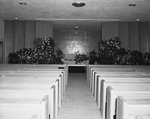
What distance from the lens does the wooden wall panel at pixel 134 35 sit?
10.5 m

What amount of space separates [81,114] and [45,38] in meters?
6.84

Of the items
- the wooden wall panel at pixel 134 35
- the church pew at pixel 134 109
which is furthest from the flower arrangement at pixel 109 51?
the church pew at pixel 134 109

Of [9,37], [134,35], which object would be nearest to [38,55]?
[9,37]

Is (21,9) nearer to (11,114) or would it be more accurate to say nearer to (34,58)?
(34,58)

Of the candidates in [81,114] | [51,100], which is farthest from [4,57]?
[51,100]

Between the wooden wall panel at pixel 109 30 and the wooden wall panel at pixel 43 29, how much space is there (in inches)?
118

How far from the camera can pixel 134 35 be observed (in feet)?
34.7

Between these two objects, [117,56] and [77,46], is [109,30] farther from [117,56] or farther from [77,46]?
[77,46]

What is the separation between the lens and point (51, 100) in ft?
6.68

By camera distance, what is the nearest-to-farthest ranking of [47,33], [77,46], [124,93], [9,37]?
1. [124,93]
2. [47,33]
3. [9,37]
4. [77,46]

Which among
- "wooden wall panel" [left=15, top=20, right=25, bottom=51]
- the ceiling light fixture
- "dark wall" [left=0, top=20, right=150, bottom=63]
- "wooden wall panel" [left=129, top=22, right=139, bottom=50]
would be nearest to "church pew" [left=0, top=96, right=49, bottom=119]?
the ceiling light fixture

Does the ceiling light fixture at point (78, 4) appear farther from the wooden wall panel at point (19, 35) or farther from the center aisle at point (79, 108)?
the wooden wall panel at point (19, 35)

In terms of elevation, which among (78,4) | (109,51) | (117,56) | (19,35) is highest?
(78,4)

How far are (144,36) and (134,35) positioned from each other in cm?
57
